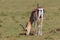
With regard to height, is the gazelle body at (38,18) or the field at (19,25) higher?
the gazelle body at (38,18)

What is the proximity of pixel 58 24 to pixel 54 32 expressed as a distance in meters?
2.27

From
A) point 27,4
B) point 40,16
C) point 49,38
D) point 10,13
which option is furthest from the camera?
point 27,4

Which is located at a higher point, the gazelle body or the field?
the gazelle body

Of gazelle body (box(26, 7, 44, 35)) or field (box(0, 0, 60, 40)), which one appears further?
gazelle body (box(26, 7, 44, 35))

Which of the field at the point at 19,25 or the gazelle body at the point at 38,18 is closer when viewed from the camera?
the field at the point at 19,25

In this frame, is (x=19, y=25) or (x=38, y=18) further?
(x=19, y=25)

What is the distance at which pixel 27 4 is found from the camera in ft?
88.3

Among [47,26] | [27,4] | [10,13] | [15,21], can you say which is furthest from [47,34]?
[27,4]

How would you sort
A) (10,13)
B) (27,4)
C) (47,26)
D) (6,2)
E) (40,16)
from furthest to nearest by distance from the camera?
(6,2) → (27,4) → (10,13) → (47,26) → (40,16)

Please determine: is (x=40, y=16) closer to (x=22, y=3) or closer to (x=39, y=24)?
(x=39, y=24)

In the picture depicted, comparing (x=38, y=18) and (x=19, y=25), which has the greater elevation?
(x=38, y=18)

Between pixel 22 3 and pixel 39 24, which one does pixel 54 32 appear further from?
pixel 22 3

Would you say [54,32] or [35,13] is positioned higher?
[35,13]

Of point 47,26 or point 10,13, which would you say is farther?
point 10,13
